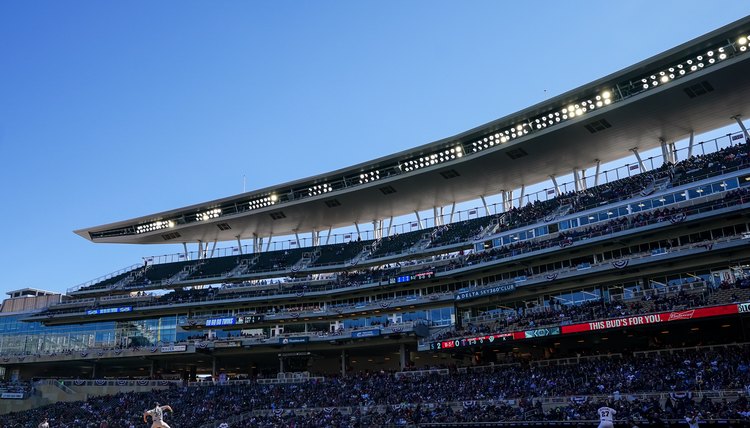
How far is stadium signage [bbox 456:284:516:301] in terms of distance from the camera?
164ft

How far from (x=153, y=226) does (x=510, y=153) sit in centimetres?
4600

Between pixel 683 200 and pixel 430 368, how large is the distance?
22.2 meters

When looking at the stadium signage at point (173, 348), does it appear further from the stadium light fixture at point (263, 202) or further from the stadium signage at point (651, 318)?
the stadium signage at point (651, 318)

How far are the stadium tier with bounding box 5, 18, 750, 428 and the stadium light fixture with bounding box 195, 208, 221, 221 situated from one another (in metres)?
0.15

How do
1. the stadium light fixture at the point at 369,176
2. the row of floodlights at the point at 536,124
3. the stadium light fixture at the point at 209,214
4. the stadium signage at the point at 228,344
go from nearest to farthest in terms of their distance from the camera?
the row of floodlights at the point at 536,124
the stadium signage at the point at 228,344
the stadium light fixture at the point at 369,176
the stadium light fixture at the point at 209,214

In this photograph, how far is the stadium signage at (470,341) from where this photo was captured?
44375 millimetres

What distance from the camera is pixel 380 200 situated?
68.4 m

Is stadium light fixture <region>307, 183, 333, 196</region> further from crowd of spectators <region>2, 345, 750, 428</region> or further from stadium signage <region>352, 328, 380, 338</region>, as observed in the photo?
crowd of spectators <region>2, 345, 750, 428</region>

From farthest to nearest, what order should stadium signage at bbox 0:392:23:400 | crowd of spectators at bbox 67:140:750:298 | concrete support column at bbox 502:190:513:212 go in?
concrete support column at bbox 502:190:513:212 → stadium signage at bbox 0:392:23:400 → crowd of spectators at bbox 67:140:750:298

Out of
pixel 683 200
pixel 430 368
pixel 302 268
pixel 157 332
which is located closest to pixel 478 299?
pixel 430 368

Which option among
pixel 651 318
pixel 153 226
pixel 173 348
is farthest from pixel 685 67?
pixel 153 226

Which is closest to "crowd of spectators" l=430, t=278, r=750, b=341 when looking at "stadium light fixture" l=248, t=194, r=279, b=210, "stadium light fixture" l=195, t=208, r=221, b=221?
"stadium light fixture" l=248, t=194, r=279, b=210

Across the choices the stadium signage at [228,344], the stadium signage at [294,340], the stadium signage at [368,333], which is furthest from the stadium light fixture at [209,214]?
the stadium signage at [368,333]

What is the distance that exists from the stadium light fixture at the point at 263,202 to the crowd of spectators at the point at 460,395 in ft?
74.0
